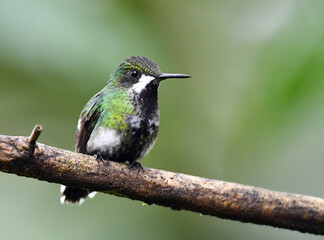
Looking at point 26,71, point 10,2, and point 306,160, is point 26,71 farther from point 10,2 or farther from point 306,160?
point 306,160

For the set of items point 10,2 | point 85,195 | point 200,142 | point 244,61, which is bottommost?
point 85,195

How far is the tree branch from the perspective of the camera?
2.82 meters

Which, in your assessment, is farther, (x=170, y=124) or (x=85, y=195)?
(x=170, y=124)

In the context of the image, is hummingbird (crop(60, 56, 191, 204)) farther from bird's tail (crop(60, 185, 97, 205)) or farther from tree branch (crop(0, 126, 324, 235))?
tree branch (crop(0, 126, 324, 235))

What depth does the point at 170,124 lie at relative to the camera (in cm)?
468

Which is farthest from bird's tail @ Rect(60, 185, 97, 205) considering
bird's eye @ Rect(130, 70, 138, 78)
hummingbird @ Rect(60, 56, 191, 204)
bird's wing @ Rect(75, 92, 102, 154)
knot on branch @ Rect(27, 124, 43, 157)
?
knot on branch @ Rect(27, 124, 43, 157)

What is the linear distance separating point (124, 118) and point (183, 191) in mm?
959

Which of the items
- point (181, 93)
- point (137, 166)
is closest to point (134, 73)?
point (181, 93)

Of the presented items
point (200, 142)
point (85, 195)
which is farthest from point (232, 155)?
point (85, 195)

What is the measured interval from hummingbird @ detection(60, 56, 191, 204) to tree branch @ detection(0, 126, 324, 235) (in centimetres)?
63

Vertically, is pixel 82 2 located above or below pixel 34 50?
above

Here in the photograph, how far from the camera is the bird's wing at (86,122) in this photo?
3.94 meters

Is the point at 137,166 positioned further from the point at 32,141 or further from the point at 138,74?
the point at 138,74

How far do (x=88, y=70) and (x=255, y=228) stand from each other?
200 cm
